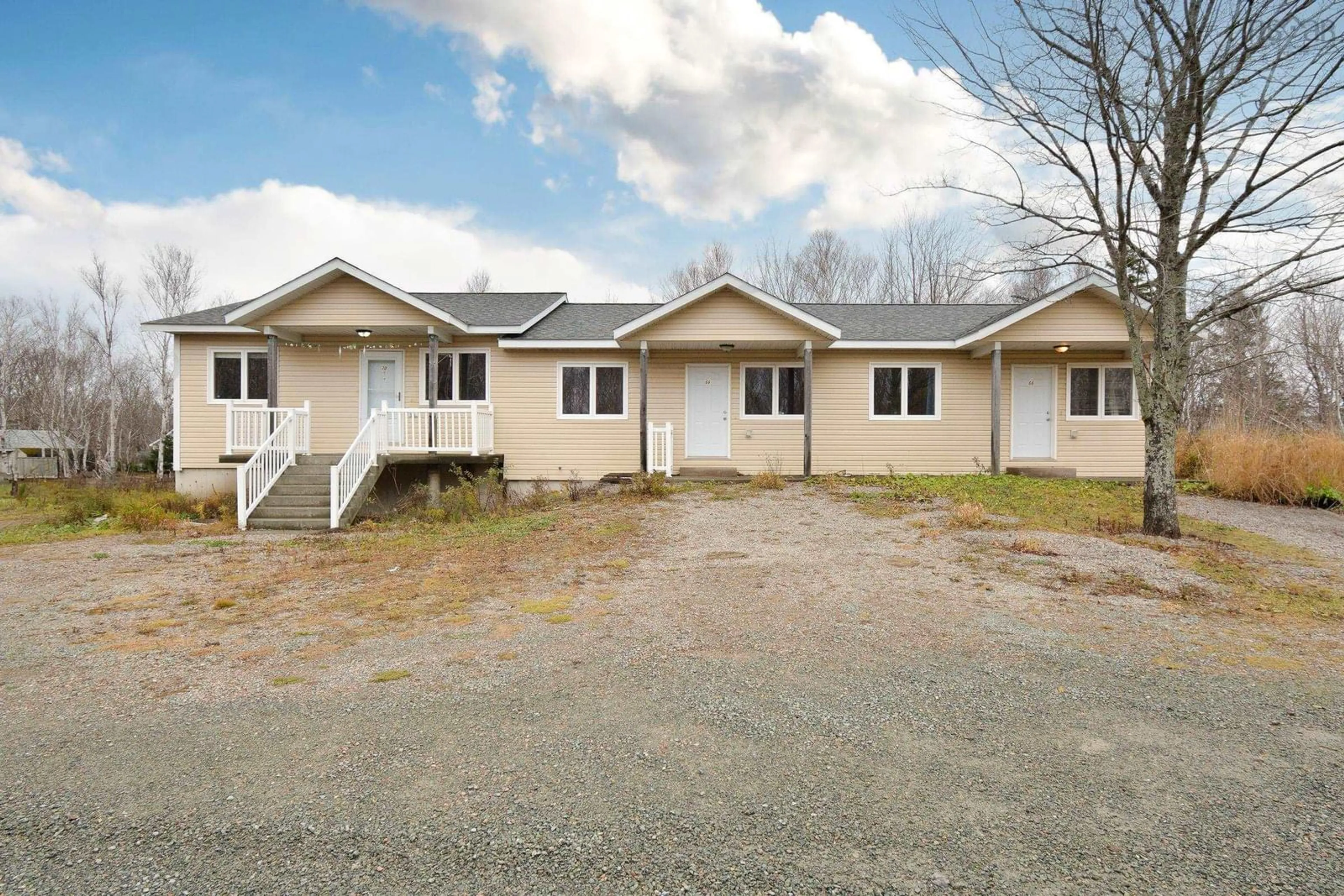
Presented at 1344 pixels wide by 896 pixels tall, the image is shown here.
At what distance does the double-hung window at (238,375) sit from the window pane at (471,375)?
14.0 feet

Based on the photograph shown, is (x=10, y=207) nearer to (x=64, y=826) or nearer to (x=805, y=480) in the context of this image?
(x=805, y=480)

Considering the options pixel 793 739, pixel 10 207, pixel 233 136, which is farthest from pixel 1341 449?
pixel 10 207

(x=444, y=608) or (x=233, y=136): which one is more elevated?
(x=233, y=136)

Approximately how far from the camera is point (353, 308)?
1270 centimetres

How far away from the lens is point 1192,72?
741 cm

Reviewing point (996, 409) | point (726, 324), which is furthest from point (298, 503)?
point (996, 409)

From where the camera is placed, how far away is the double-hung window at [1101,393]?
13914 millimetres

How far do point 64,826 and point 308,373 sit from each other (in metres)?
13.1

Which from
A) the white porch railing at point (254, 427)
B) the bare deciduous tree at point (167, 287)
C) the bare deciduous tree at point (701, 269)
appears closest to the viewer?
the white porch railing at point (254, 427)

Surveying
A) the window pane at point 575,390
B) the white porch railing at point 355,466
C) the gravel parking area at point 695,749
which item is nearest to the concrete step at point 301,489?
the white porch railing at point 355,466

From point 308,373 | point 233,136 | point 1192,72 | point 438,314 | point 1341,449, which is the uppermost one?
point 233,136

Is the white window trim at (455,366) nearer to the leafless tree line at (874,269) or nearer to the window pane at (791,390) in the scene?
the window pane at (791,390)

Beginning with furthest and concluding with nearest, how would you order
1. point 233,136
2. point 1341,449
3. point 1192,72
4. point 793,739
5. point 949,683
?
point 233,136 → point 1341,449 → point 1192,72 → point 949,683 → point 793,739

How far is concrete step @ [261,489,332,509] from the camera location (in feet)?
A: 34.9
